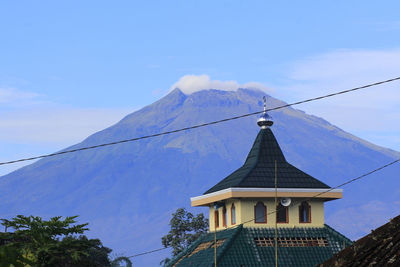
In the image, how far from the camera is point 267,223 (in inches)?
2121

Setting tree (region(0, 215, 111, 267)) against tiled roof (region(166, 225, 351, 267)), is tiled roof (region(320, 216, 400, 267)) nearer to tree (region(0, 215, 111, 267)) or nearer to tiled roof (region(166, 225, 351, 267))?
tree (region(0, 215, 111, 267))

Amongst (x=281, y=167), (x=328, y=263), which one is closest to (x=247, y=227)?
(x=281, y=167)

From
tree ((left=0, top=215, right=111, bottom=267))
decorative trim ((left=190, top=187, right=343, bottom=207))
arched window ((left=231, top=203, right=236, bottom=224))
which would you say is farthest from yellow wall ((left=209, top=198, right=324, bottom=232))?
tree ((left=0, top=215, right=111, bottom=267))

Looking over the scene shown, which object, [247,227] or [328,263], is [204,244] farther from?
[328,263]

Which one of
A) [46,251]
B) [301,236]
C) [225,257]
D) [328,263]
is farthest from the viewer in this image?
[301,236]

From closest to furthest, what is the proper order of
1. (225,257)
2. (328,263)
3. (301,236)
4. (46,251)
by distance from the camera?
(328,263), (46,251), (225,257), (301,236)

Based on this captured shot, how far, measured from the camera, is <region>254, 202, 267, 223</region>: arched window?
5391 centimetres

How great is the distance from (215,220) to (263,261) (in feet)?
26.1

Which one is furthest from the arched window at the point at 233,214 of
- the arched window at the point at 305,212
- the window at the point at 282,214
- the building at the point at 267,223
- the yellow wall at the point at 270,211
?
the arched window at the point at 305,212

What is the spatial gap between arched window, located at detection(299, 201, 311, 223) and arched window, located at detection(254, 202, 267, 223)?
2.57 m

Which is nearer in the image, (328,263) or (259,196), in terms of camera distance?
(328,263)

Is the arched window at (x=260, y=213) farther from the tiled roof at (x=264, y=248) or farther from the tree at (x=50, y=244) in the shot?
the tree at (x=50, y=244)

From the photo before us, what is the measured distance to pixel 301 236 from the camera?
177 ft

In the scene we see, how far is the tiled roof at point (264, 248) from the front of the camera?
5091cm
